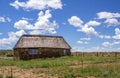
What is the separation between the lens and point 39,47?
49.2m

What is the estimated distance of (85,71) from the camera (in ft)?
78.2

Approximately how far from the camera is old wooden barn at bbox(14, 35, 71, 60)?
4872cm

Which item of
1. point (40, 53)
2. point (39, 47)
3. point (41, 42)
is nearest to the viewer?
point (39, 47)

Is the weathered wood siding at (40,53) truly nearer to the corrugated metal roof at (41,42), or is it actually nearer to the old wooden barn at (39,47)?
the old wooden barn at (39,47)

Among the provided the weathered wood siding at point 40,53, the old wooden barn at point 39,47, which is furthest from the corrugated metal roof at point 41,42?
the weathered wood siding at point 40,53

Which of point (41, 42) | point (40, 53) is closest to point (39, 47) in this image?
point (40, 53)

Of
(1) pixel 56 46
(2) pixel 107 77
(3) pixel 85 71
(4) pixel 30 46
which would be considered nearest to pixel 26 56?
(4) pixel 30 46

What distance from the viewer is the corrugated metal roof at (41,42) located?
4932 centimetres

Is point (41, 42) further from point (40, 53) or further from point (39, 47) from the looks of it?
point (40, 53)

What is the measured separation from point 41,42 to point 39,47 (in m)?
1.62

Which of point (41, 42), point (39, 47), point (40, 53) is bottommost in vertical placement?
point (40, 53)

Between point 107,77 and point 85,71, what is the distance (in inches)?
168

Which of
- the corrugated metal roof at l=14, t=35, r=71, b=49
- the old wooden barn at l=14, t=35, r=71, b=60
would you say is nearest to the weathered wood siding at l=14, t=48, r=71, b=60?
the old wooden barn at l=14, t=35, r=71, b=60

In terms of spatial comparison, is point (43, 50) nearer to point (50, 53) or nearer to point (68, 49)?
point (50, 53)
